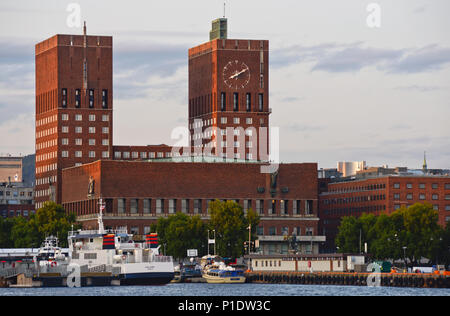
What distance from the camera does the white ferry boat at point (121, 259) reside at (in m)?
182

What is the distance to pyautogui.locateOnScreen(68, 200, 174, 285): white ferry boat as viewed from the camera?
181625 mm

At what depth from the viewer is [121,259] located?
183500 mm

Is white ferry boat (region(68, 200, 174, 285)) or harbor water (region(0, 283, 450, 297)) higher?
white ferry boat (region(68, 200, 174, 285))

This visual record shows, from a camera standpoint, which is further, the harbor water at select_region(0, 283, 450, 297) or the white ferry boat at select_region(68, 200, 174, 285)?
the white ferry boat at select_region(68, 200, 174, 285)

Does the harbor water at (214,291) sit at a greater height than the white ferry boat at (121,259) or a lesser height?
lesser

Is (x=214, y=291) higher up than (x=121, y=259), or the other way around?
(x=121, y=259)

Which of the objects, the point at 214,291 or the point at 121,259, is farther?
the point at 121,259

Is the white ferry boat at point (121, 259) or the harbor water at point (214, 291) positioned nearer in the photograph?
the harbor water at point (214, 291)
